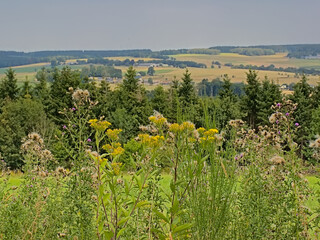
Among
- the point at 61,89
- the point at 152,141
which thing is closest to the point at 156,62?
the point at 61,89

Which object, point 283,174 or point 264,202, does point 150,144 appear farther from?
point 283,174

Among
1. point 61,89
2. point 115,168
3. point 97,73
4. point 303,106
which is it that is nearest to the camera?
point 115,168

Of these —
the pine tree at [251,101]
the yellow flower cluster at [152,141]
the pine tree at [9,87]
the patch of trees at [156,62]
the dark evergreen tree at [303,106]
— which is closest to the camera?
the yellow flower cluster at [152,141]

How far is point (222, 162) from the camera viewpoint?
325 centimetres

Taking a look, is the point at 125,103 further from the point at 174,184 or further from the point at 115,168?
the point at 174,184

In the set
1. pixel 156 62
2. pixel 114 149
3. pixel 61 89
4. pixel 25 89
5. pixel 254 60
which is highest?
pixel 114 149

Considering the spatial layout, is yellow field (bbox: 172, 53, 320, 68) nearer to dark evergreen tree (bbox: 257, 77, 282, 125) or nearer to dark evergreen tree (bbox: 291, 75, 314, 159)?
dark evergreen tree (bbox: 291, 75, 314, 159)

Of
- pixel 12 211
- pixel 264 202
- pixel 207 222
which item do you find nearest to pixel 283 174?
pixel 264 202

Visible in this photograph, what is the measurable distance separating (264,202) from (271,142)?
1052 mm

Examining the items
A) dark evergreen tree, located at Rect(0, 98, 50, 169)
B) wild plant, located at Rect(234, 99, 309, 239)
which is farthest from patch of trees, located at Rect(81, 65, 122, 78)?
wild plant, located at Rect(234, 99, 309, 239)

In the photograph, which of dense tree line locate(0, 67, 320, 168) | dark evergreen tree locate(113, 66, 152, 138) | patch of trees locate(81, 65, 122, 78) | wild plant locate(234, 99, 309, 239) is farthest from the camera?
patch of trees locate(81, 65, 122, 78)

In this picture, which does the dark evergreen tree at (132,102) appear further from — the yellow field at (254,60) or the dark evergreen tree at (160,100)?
the yellow field at (254,60)

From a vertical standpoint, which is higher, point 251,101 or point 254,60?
point 254,60

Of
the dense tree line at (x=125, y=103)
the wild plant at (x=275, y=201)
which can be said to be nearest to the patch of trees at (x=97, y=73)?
the dense tree line at (x=125, y=103)
